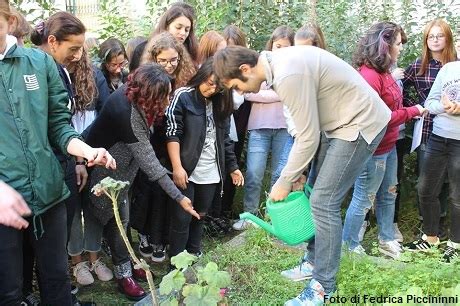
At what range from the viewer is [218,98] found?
3.82m

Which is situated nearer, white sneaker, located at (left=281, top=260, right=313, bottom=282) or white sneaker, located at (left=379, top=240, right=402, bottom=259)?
white sneaker, located at (left=281, top=260, right=313, bottom=282)

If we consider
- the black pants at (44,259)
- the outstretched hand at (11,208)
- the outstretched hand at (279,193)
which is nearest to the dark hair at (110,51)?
the black pants at (44,259)

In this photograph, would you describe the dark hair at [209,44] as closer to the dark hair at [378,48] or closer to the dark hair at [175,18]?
the dark hair at [175,18]

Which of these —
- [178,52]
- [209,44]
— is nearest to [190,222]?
[178,52]

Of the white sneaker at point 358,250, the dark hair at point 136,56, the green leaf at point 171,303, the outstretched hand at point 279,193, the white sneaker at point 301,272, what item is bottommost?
the white sneaker at point 358,250

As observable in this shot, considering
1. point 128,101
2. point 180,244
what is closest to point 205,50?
point 128,101

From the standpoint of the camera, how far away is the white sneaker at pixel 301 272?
3.29 metres

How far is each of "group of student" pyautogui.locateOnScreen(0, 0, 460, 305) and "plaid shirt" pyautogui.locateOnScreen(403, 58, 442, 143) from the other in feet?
0.04

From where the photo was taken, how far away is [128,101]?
3.17 metres

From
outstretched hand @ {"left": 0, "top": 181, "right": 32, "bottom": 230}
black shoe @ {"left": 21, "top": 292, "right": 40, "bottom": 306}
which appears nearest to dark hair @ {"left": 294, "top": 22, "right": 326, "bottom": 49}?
black shoe @ {"left": 21, "top": 292, "right": 40, "bottom": 306}

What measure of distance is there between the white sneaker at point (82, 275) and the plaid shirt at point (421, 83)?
2921 millimetres

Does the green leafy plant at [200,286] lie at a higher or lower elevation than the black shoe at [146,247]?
higher

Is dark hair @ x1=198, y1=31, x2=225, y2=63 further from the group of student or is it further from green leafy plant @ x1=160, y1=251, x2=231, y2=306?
green leafy plant @ x1=160, y1=251, x2=231, y2=306

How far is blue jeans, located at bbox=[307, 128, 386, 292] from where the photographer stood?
2.82 meters
